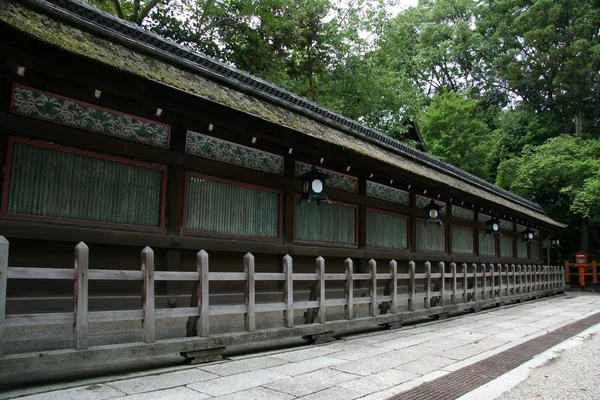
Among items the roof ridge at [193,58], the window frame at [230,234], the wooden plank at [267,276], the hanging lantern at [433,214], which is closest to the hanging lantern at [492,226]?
the hanging lantern at [433,214]

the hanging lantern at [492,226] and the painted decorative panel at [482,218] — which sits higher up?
the painted decorative panel at [482,218]

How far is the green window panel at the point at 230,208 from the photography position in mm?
6480

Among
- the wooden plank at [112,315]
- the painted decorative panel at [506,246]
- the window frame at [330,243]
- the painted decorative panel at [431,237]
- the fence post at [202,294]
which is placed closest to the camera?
the wooden plank at [112,315]

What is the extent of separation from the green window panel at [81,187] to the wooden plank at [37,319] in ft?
5.23

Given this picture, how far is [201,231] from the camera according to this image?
6500 mm

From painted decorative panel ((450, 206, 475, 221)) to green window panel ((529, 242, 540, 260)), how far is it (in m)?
8.00

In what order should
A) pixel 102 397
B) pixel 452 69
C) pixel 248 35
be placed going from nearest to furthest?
1. pixel 102 397
2. pixel 248 35
3. pixel 452 69

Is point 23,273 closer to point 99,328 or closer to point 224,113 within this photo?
point 99,328

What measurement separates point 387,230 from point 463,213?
499 cm

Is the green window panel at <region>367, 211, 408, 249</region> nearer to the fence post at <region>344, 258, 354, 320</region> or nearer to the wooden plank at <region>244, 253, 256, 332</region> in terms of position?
the fence post at <region>344, 258, 354, 320</region>

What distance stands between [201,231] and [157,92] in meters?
2.20

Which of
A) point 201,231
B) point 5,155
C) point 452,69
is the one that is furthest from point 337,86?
point 452,69

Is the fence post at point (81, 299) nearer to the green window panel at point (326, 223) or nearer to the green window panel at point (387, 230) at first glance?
the green window panel at point (326, 223)

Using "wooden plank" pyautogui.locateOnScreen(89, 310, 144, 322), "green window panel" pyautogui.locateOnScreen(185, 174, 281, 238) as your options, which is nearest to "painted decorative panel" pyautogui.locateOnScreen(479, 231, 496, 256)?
"green window panel" pyautogui.locateOnScreen(185, 174, 281, 238)
